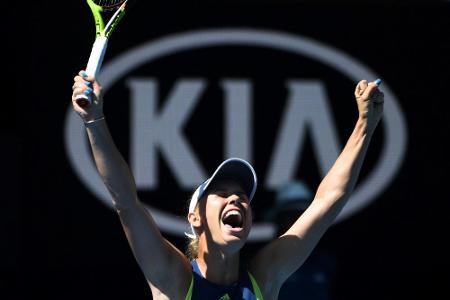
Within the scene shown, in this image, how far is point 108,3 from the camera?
391 centimetres

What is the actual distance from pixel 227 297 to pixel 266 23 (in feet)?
8.97

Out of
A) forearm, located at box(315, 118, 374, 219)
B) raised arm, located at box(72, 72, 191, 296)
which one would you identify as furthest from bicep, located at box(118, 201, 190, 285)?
forearm, located at box(315, 118, 374, 219)

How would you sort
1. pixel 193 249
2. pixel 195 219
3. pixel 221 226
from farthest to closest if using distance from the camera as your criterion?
pixel 193 249, pixel 195 219, pixel 221 226

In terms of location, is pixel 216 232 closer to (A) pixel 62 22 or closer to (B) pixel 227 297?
(B) pixel 227 297

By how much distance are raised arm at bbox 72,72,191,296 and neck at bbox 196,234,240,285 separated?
7 cm

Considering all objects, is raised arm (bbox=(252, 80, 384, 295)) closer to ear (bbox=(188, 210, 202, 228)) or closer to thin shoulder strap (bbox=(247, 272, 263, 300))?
thin shoulder strap (bbox=(247, 272, 263, 300))

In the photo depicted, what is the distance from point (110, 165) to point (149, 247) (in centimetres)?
31

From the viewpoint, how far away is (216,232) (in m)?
3.58

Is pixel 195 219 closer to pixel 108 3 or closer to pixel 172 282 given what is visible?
pixel 172 282

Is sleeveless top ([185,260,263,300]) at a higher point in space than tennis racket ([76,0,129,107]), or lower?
lower

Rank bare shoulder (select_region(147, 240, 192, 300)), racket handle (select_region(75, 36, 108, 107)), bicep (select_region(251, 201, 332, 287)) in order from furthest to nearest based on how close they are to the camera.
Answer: bicep (select_region(251, 201, 332, 287)), bare shoulder (select_region(147, 240, 192, 300)), racket handle (select_region(75, 36, 108, 107))

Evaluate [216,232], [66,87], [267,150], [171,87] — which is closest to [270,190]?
[267,150]

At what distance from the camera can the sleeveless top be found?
3.53 meters

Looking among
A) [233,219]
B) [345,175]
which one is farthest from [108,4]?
[345,175]
